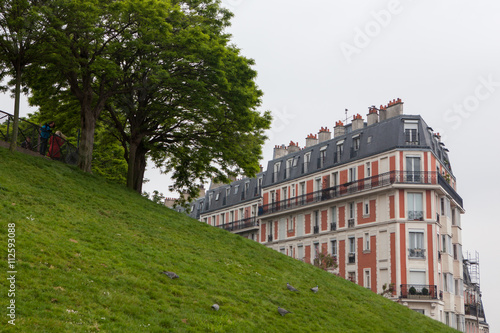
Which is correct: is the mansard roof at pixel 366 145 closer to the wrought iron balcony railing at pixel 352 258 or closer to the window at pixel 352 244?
the window at pixel 352 244

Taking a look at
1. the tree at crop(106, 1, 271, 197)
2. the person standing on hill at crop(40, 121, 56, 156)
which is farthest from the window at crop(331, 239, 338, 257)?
the person standing on hill at crop(40, 121, 56, 156)

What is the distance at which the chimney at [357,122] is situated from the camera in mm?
60500

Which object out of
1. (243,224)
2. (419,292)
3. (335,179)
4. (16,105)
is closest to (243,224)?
(243,224)

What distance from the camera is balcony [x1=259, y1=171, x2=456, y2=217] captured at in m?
52.1

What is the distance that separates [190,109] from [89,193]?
8.13 m

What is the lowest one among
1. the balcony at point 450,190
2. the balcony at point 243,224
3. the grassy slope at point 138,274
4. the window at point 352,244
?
the grassy slope at point 138,274

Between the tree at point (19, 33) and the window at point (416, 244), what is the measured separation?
3568cm

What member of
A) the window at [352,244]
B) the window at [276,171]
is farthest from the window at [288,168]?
the window at [352,244]

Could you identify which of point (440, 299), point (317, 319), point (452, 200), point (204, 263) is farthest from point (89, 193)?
point (452, 200)

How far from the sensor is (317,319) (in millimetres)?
19266

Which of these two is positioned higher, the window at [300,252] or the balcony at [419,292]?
the window at [300,252]

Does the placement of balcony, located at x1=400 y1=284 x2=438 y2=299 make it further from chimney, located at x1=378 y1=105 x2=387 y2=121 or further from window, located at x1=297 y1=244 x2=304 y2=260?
chimney, located at x1=378 y1=105 x2=387 y2=121

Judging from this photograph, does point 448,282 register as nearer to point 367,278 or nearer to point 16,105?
point 367,278

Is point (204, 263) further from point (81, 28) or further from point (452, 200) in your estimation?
point (452, 200)
